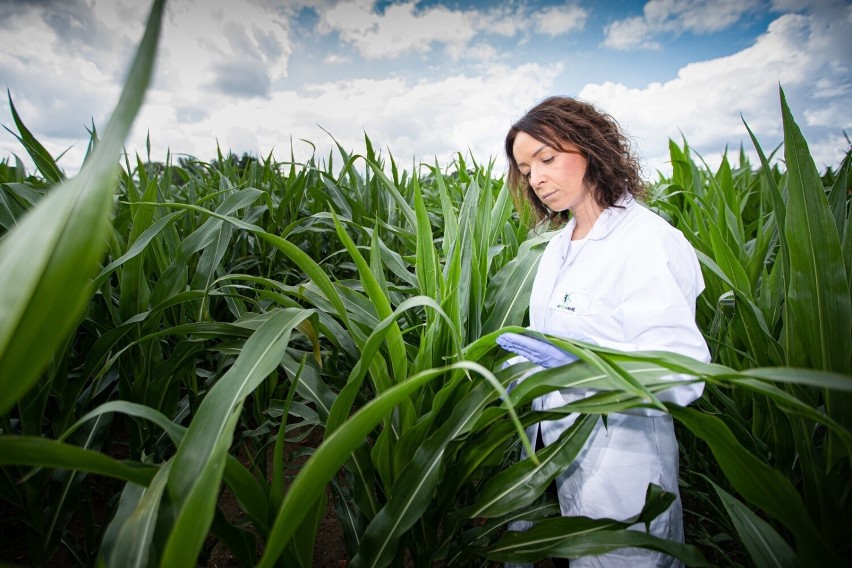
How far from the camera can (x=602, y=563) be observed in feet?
2.60

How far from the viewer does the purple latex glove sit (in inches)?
25.9

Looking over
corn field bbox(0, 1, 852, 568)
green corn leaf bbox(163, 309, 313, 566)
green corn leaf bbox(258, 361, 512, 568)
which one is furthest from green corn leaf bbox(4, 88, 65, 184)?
green corn leaf bbox(258, 361, 512, 568)

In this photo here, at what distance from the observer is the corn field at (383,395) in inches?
13.3

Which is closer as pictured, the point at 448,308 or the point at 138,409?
the point at 138,409

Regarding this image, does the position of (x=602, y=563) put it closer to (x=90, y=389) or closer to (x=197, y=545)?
(x=197, y=545)

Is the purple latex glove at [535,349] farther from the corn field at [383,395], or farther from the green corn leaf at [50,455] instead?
the green corn leaf at [50,455]

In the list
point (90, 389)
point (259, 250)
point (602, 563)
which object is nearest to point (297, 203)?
point (259, 250)

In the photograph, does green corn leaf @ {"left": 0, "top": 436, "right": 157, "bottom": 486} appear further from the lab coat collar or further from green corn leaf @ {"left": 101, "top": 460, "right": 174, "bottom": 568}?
the lab coat collar

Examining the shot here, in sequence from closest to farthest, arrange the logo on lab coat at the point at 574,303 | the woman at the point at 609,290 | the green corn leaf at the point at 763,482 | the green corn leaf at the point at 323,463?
the green corn leaf at the point at 323,463, the green corn leaf at the point at 763,482, the woman at the point at 609,290, the logo on lab coat at the point at 574,303

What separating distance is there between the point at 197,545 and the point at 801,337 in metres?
0.83

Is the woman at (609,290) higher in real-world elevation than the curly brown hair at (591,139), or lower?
lower

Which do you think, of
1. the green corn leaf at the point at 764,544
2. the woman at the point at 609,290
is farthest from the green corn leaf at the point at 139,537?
the green corn leaf at the point at 764,544

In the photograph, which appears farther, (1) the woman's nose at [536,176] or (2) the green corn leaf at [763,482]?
(1) the woman's nose at [536,176]

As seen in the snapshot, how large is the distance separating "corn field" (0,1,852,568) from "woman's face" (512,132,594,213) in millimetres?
144
